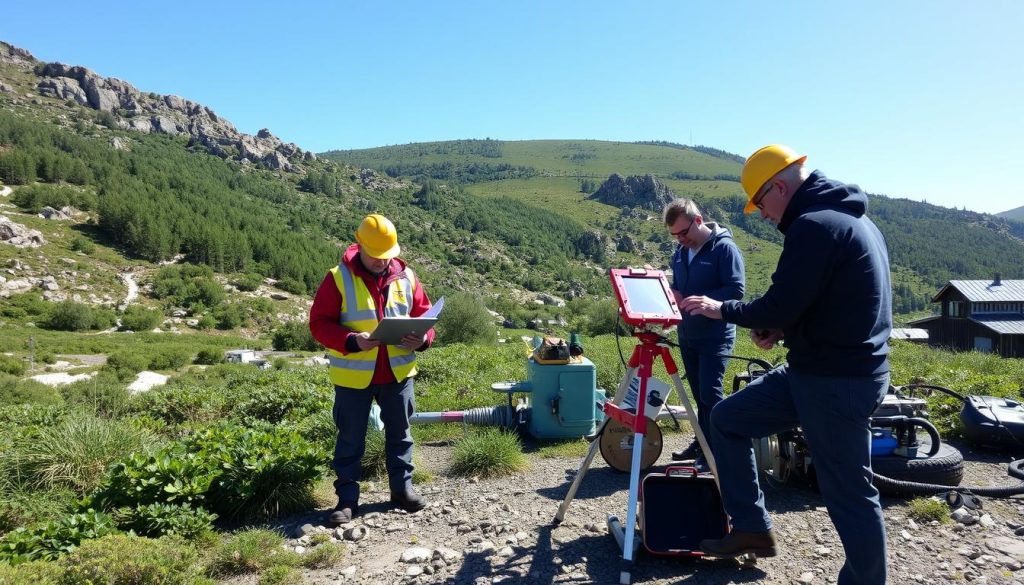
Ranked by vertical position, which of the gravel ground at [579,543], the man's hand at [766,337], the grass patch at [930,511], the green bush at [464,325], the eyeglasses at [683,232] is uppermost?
the eyeglasses at [683,232]

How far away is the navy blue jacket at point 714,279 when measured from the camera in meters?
4.69

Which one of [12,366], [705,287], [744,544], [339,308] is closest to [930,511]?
[744,544]

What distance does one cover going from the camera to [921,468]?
4629mm

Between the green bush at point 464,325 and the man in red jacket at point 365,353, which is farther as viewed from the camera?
the green bush at point 464,325

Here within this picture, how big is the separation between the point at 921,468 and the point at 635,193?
182 m

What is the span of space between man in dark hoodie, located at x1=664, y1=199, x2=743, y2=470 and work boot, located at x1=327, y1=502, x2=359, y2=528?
9.86ft

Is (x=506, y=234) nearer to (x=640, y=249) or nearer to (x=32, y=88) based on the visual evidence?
(x=640, y=249)

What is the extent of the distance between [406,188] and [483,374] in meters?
157

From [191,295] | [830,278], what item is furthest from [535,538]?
[191,295]

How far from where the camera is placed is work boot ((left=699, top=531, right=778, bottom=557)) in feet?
11.0

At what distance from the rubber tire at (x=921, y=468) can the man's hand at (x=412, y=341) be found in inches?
153

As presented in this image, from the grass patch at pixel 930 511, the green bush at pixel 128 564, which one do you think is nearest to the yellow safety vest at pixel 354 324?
the green bush at pixel 128 564

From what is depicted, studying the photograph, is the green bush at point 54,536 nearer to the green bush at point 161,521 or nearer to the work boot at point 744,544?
the green bush at point 161,521

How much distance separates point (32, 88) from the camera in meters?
128
